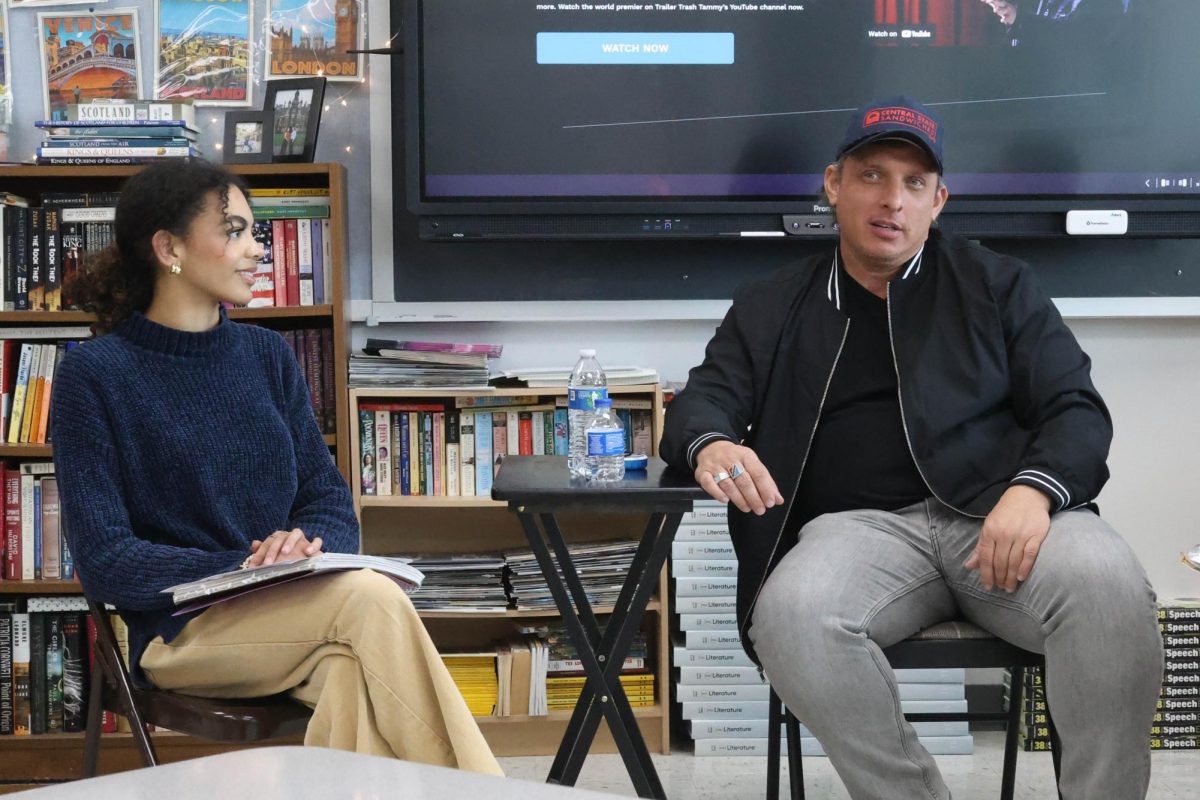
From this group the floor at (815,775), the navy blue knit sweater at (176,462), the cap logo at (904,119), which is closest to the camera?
the navy blue knit sweater at (176,462)

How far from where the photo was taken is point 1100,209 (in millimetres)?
3041

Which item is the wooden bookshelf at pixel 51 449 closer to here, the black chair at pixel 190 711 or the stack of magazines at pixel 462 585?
the stack of magazines at pixel 462 585

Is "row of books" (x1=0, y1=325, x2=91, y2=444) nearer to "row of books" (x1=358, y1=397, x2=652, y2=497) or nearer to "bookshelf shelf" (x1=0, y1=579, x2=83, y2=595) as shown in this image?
"bookshelf shelf" (x1=0, y1=579, x2=83, y2=595)

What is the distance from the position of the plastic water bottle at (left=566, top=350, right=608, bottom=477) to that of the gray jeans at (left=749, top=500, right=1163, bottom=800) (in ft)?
1.30

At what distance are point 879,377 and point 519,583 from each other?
116 centimetres

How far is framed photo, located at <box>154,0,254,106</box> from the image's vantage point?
3.18m

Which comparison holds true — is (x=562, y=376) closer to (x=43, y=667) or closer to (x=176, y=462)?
(x=176, y=462)

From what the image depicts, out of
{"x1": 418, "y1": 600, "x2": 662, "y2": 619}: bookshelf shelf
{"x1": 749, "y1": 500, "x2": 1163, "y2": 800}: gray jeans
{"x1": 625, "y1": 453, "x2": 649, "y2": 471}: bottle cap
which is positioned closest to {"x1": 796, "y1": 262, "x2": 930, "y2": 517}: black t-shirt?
{"x1": 749, "y1": 500, "x2": 1163, "y2": 800}: gray jeans

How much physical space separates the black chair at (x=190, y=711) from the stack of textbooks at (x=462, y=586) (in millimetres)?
1078

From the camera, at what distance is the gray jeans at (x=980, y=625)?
180 cm

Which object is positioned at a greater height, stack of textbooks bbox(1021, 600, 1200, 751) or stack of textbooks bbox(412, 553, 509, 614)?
stack of textbooks bbox(412, 553, 509, 614)

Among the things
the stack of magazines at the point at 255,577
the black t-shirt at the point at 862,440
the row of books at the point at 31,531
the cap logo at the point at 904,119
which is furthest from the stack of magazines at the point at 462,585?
the cap logo at the point at 904,119

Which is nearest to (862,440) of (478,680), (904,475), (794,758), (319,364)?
(904,475)

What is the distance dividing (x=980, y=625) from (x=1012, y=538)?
21 centimetres
